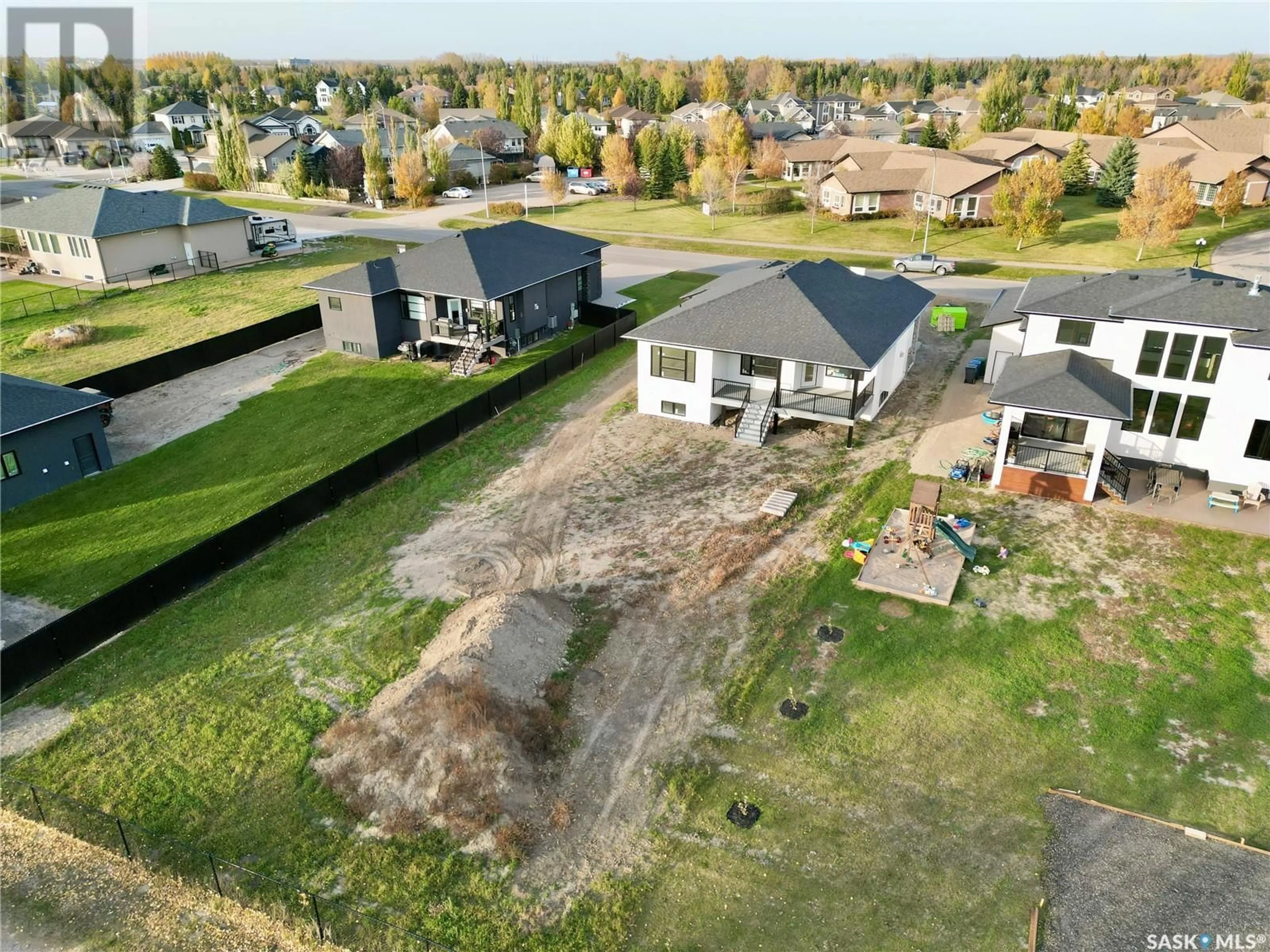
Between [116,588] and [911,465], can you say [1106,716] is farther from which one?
[116,588]

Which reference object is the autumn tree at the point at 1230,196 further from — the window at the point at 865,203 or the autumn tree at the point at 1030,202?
the window at the point at 865,203

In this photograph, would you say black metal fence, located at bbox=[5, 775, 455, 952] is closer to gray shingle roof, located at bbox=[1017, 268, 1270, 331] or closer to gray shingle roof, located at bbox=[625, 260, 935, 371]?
gray shingle roof, located at bbox=[625, 260, 935, 371]

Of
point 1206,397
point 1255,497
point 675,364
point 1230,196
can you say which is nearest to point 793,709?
point 675,364

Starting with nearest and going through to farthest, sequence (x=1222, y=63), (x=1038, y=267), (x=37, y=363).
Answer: (x=37, y=363)
(x=1038, y=267)
(x=1222, y=63)

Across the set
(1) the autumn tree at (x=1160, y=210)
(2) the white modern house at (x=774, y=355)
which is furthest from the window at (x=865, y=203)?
(2) the white modern house at (x=774, y=355)

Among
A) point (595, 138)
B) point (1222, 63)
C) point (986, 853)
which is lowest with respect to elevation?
point (986, 853)

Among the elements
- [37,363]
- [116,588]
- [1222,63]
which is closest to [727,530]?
[116,588]

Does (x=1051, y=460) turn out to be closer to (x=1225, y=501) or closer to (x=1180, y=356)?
(x=1225, y=501)
